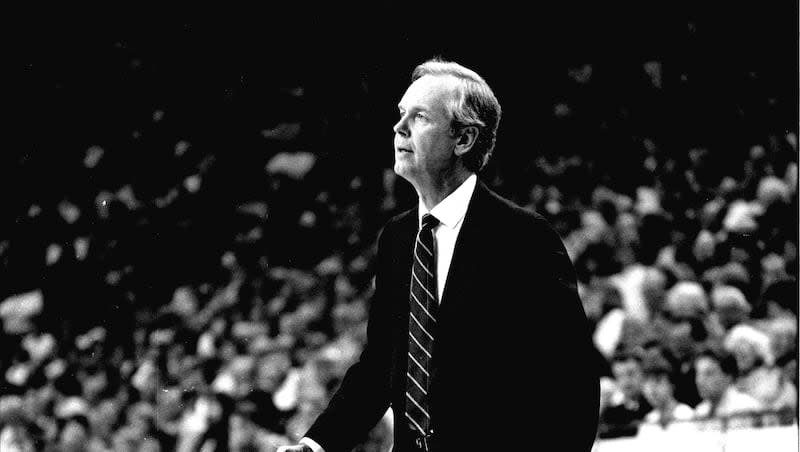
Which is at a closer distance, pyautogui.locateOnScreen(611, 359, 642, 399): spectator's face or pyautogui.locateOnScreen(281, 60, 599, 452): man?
pyautogui.locateOnScreen(281, 60, 599, 452): man

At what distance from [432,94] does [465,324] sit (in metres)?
0.49

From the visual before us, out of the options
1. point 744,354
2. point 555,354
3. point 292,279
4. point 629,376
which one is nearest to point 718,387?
point 744,354

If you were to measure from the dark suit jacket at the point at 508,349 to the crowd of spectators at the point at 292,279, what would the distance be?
98 centimetres

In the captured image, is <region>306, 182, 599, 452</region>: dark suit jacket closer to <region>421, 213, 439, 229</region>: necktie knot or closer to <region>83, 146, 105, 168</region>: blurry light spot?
<region>421, 213, 439, 229</region>: necktie knot

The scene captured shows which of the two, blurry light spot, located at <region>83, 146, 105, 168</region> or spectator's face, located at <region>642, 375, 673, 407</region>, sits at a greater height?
blurry light spot, located at <region>83, 146, 105, 168</region>

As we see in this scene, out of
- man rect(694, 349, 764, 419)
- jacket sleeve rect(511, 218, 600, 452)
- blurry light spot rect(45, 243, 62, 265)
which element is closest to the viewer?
jacket sleeve rect(511, 218, 600, 452)

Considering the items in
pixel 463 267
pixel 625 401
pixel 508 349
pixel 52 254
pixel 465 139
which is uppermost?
pixel 465 139

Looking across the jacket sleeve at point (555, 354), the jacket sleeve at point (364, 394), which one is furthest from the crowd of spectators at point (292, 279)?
the jacket sleeve at point (555, 354)

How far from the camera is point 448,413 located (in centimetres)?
184

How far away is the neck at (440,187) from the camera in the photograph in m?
1.96

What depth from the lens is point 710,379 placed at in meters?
3.34

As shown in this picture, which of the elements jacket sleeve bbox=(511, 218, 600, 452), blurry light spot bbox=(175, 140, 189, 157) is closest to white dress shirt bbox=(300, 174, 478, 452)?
jacket sleeve bbox=(511, 218, 600, 452)

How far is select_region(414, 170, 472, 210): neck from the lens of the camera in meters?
1.96

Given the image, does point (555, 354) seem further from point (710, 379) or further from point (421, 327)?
point (710, 379)
